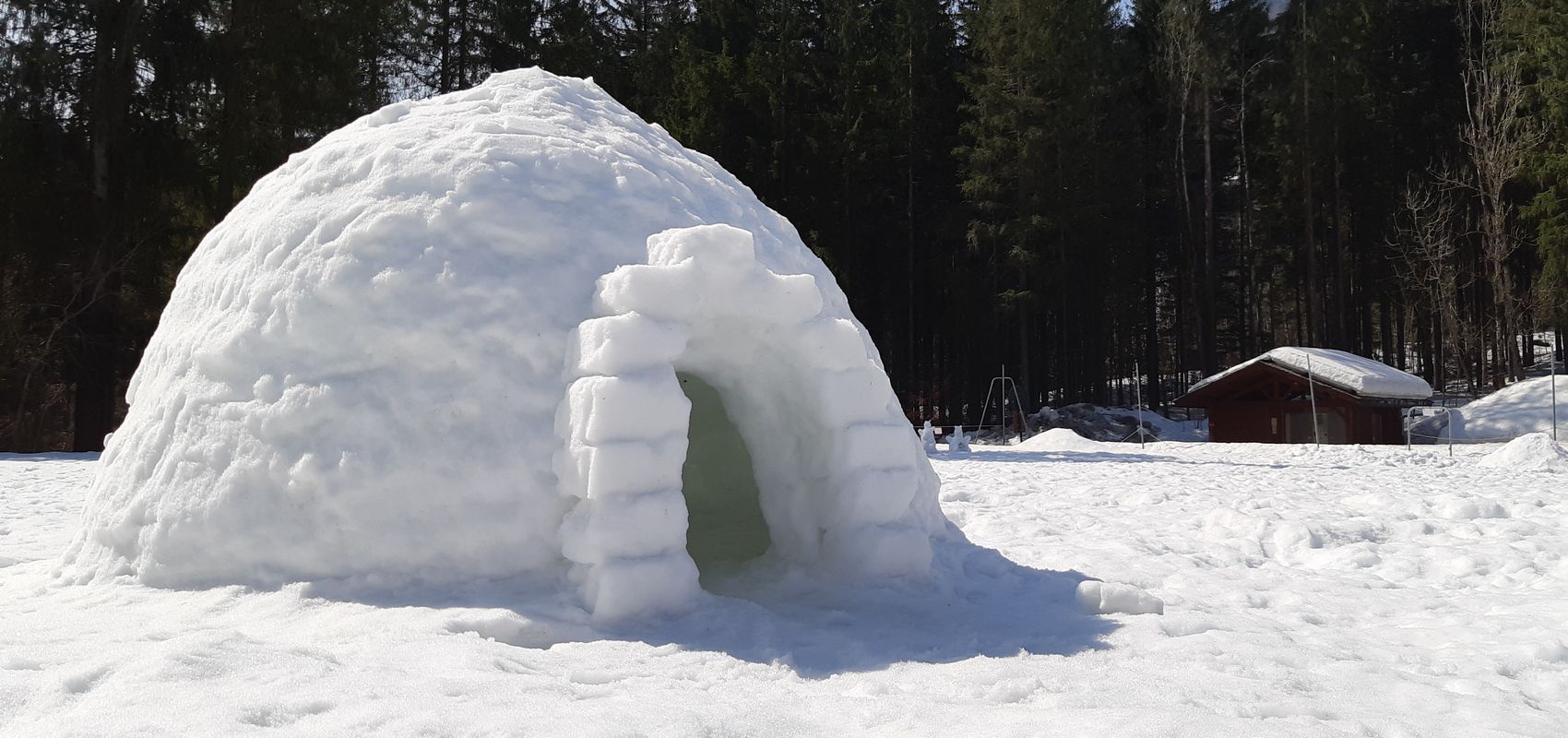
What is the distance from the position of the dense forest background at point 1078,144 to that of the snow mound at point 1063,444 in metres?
6.18

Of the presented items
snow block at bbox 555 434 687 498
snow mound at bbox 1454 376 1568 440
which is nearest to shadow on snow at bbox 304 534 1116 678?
snow block at bbox 555 434 687 498

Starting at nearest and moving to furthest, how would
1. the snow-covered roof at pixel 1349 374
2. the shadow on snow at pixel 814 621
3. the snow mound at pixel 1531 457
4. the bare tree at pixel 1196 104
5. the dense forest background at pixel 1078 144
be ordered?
the shadow on snow at pixel 814 621, the snow mound at pixel 1531 457, the snow-covered roof at pixel 1349 374, the dense forest background at pixel 1078 144, the bare tree at pixel 1196 104

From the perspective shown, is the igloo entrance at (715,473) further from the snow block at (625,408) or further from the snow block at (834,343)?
the snow block at (625,408)

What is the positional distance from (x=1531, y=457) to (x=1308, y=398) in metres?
6.67

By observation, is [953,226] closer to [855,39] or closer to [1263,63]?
[855,39]

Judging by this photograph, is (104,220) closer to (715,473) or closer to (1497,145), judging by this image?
(715,473)

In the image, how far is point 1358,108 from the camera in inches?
961

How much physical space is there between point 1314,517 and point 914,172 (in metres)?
19.5

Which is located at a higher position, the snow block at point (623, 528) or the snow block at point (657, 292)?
the snow block at point (657, 292)

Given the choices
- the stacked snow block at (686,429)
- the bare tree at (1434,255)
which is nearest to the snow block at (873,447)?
the stacked snow block at (686,429)

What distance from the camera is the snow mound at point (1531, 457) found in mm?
11016

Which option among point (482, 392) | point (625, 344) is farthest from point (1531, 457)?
point (482, 392)

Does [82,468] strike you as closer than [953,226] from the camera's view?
Yes

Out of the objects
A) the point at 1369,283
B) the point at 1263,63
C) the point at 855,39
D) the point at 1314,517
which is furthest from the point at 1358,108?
the point at 1314,517
